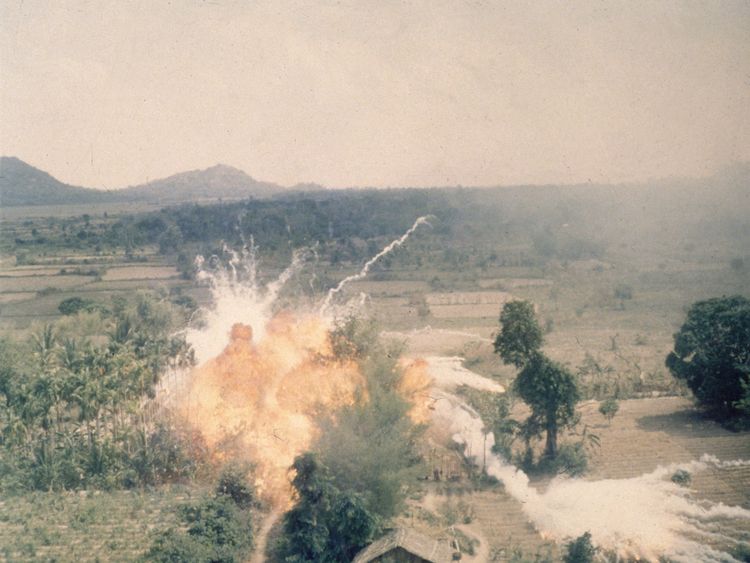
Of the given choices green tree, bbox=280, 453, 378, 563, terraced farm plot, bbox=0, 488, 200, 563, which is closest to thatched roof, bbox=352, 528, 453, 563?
green tree, bbox=280, 453, 378, 563

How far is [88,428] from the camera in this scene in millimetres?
36844

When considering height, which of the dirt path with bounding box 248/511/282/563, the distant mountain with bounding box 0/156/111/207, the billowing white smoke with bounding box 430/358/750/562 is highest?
the distant mountain with bounding box 0/156/111/207

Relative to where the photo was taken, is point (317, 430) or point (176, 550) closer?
point (176, 550)

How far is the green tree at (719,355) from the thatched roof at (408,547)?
77.0 ft

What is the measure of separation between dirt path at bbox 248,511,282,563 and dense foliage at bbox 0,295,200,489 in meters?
6.71

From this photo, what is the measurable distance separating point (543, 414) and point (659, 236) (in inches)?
3737

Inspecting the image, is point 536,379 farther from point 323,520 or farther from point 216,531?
point 216,531

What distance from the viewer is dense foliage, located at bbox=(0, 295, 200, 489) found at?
35.6m

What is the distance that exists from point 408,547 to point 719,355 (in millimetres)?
27143

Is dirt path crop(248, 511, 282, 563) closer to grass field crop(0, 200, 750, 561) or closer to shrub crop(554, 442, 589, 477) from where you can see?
grass field crop(0, 200, 750, 561)

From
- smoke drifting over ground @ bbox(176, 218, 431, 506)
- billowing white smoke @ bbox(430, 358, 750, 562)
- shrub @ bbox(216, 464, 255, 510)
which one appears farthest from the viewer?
smoke drifting over ground @ bbox(176, 218, 431, 506)

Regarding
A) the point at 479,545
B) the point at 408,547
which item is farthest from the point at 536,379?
the point at 408,547

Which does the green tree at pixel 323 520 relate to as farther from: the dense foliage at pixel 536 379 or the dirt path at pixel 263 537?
the dense foliage at pixel 536 379

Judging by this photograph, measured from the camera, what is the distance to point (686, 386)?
48.1 meters
